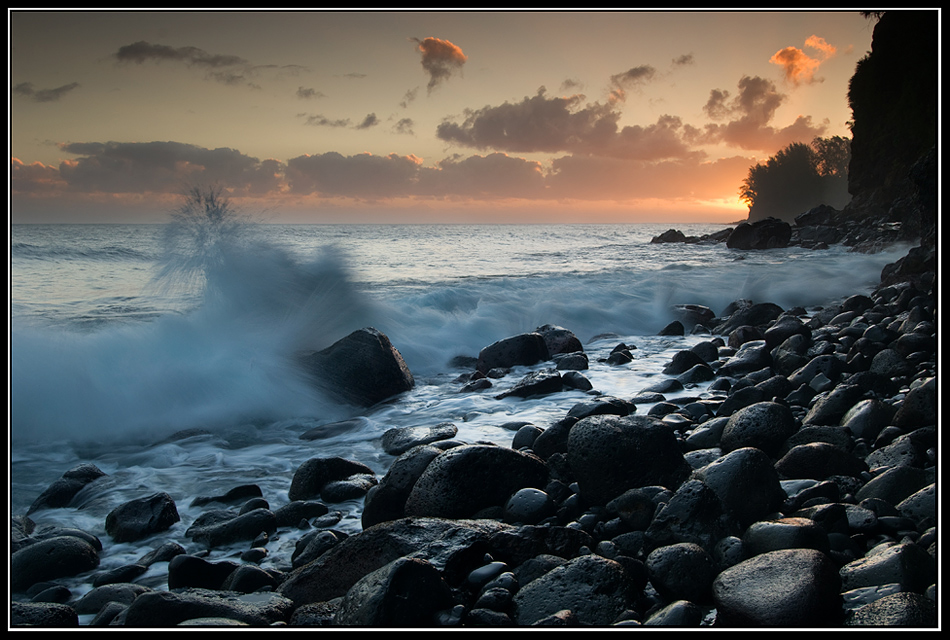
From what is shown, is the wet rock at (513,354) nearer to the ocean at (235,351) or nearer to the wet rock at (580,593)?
the ocean at (235,351)

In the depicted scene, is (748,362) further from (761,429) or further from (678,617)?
(678,617)

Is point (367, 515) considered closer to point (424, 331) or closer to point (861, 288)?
point (424, 331)

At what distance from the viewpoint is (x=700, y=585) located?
2219mm

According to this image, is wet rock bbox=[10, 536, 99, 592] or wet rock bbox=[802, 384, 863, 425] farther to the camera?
wet rock bbox=[802, 384, 863, 425]

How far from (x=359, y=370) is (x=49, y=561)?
3.68 meters

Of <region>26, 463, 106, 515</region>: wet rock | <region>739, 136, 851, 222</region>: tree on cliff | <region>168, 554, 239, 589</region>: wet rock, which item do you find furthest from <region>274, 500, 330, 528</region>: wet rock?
<region>739, 136, 851, 222</region>: tree on cliff

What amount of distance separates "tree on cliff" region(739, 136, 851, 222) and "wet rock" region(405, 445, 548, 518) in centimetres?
5984

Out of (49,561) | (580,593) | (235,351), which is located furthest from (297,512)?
(235,351)

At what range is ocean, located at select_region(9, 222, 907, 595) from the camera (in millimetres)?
4484

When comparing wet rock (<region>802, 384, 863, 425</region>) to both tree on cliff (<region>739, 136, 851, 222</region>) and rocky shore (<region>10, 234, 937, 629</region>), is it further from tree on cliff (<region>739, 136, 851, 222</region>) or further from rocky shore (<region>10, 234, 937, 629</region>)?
tree on cliff (<region>739, 136, 851, 222</region>)

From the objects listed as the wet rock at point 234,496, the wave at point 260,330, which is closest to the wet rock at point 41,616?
the wet rock at point 234,496

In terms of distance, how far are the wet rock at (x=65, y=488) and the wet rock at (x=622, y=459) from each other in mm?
3663

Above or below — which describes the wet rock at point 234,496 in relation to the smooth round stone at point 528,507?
below

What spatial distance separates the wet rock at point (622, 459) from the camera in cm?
317
